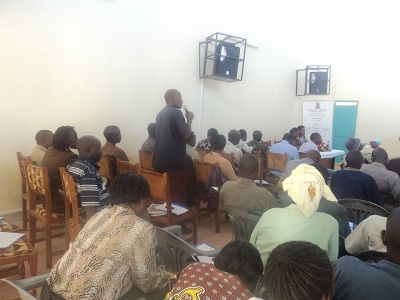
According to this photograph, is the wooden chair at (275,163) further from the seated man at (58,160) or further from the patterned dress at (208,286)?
the patterned dress at (208,286)

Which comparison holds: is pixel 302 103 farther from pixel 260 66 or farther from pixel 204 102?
pixel 204 102

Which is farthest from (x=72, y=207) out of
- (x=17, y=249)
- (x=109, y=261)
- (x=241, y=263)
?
(x=241, y=263)

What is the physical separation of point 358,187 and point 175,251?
5.74ft

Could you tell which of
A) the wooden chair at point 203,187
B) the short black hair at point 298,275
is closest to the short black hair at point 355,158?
the wooden chair at point 203,187

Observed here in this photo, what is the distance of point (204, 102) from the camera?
6.36 meters

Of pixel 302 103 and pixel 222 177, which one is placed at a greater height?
pixel 302 103

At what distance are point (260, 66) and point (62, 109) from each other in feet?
14.9

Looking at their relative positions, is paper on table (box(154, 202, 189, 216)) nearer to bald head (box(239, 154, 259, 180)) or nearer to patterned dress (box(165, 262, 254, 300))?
bald head (box(239, 154, 259, 180))

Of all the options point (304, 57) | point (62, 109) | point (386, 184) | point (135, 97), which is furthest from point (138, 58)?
point (304, 57)

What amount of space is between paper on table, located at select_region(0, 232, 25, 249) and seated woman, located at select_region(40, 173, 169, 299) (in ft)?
2.02

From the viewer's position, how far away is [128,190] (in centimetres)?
169

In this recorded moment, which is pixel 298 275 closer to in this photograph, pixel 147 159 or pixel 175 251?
pixel 175 251

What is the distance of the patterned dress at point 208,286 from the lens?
1.06 m

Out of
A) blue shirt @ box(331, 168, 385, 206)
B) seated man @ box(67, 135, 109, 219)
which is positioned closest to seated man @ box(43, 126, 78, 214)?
seated man @ box(67, 135, 109, 219)
